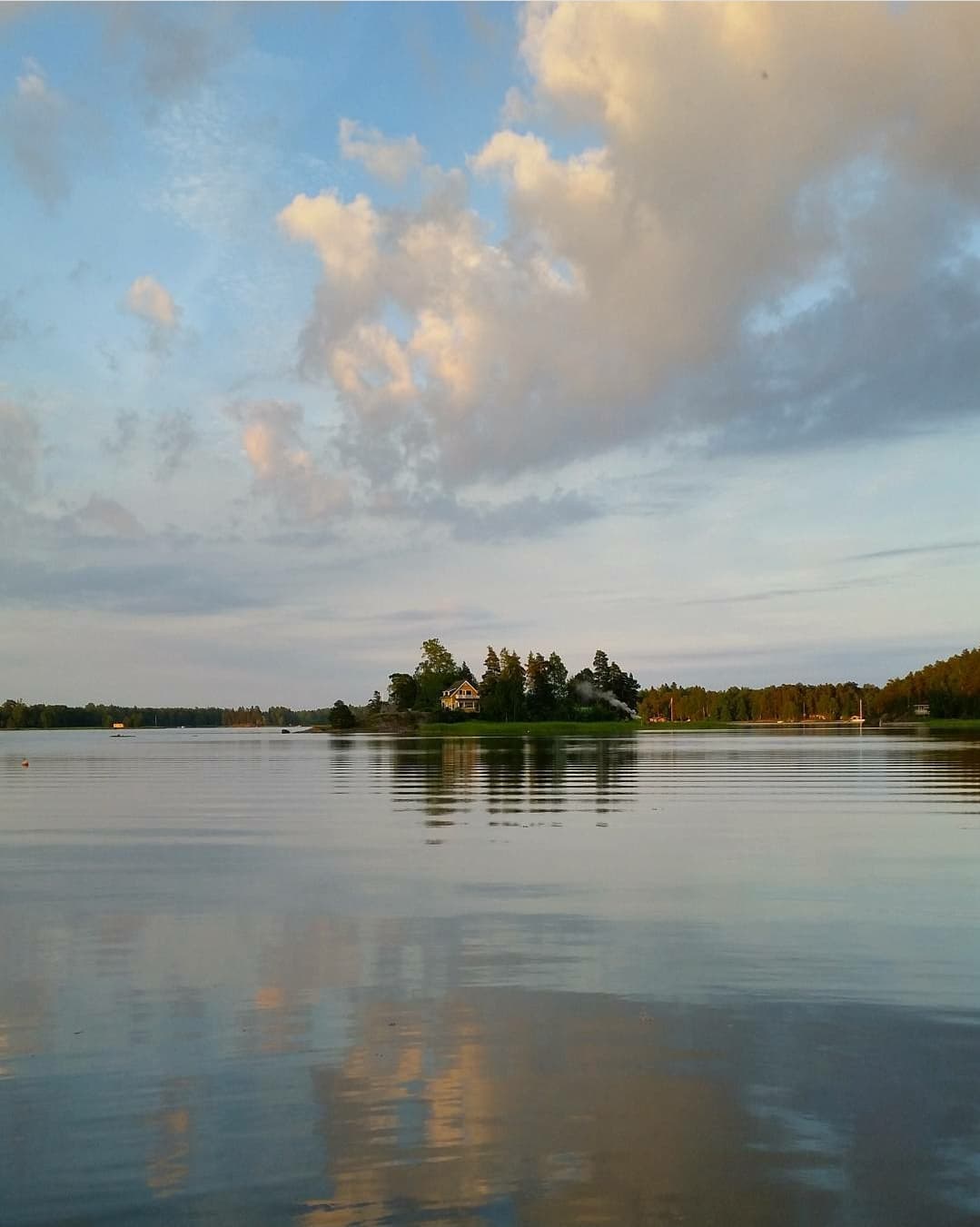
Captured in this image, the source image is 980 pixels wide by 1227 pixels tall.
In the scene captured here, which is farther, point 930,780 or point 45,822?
point 930,780

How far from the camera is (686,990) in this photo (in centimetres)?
1365

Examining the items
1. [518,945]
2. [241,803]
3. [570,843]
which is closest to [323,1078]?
[518,945]

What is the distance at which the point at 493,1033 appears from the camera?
11.9 meters

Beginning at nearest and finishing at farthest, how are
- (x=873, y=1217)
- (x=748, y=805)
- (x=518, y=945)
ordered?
(x=873, y=1217), (x=518, y=945), (x=748, y=805)

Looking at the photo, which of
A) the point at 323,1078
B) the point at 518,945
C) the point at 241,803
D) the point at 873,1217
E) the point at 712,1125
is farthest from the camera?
the point at 241,803

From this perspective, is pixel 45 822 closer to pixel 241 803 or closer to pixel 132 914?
pixel 241 803

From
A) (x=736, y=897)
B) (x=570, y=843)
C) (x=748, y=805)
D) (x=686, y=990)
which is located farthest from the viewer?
(x=748, y=805)

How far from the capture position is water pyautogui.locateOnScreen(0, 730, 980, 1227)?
→ 8.07 meters

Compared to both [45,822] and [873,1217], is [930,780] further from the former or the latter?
[873,1217]

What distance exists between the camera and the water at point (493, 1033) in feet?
26.5

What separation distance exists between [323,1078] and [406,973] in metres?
4.29

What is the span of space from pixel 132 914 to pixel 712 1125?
12.6 metres

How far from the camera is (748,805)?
1570 inches

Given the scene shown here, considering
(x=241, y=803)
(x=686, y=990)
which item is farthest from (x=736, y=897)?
(x=241, y=803)
